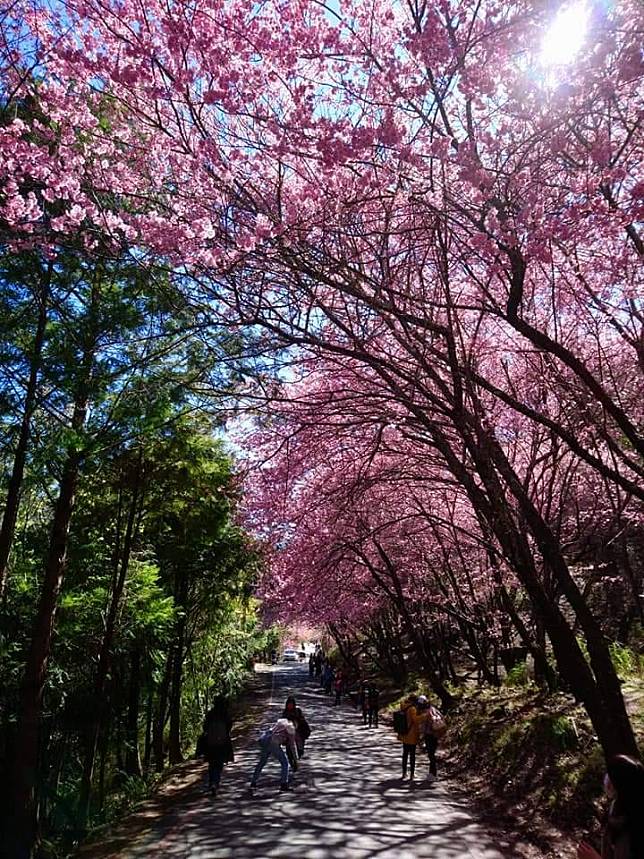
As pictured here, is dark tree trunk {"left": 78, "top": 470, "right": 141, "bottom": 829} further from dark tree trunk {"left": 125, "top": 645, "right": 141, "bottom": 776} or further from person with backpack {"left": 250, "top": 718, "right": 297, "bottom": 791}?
dark tree trunk {"left": 125, "top": 645, "right": 141, "bottom": 776}

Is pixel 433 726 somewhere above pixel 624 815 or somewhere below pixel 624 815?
above

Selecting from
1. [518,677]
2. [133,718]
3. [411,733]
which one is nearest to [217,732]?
[411,733]

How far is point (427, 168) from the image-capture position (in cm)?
498

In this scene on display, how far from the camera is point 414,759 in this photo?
10.0 m

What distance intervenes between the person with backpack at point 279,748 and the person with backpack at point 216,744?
0.52m

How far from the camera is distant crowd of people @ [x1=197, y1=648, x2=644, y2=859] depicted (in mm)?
3141

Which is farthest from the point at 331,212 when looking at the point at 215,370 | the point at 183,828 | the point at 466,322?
the point at 183,828

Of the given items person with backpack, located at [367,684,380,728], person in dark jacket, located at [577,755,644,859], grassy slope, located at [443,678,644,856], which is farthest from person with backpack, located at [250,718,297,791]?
person with backpack, located at [367,684,380,728]

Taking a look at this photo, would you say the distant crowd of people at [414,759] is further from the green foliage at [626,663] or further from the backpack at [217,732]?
the green foliage at [626,663]

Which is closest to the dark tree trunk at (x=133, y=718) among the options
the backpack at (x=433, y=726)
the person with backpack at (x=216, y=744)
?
the person with backpack at (x=216, y=744)

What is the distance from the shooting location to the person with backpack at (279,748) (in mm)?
9297

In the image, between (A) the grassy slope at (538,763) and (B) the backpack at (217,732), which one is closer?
(A) the grassy slope at (538,763)

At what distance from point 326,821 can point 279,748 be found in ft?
7.89

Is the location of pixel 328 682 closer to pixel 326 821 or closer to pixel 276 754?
pixel 276 754
